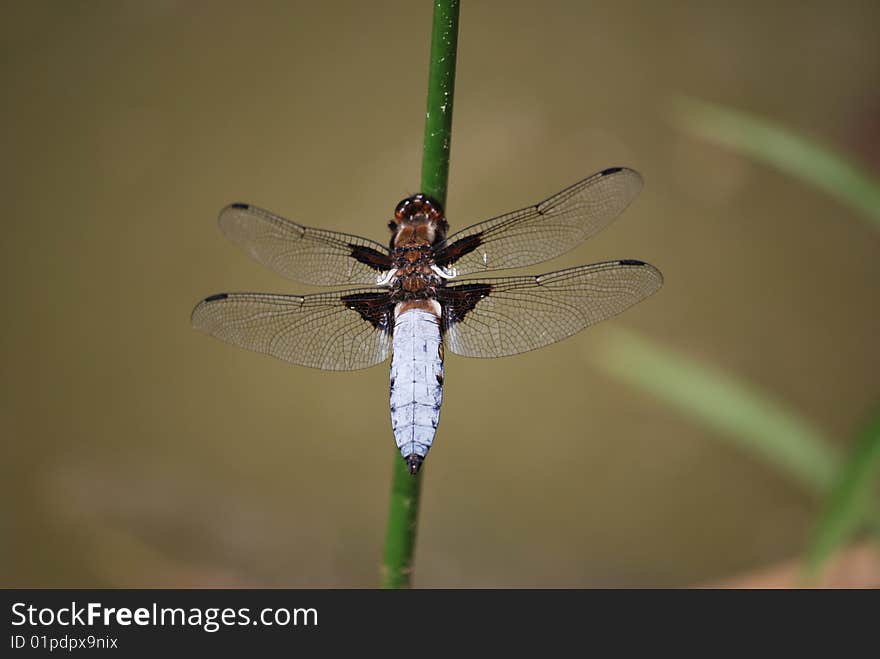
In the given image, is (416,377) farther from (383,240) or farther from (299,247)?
(383,240)

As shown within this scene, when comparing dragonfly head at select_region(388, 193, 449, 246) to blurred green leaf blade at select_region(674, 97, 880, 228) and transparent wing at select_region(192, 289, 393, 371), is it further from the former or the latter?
blurred green leaf blade at select_region(674, 97, 880, 228)

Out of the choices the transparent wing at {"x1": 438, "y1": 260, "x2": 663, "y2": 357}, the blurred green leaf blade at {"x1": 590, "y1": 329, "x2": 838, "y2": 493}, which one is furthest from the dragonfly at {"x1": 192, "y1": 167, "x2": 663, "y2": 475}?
the blurred green leaf blade at {"x1": 590, "y1": 329, "x2": 838, "y2": 493}

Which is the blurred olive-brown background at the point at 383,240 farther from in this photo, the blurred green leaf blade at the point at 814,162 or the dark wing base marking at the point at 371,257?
the dark wing base marking at the point at 371,257

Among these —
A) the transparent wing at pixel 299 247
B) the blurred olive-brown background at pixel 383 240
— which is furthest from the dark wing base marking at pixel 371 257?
the blurred olive-brown background at pixel 383 240

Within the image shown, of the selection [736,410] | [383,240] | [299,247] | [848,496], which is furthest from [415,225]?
[383,240]

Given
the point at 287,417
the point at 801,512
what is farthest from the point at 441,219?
the point at 801,512

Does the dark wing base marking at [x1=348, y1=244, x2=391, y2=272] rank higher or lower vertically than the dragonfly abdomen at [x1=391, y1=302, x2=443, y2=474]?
higher

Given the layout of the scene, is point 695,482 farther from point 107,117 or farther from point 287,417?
point 107,117
